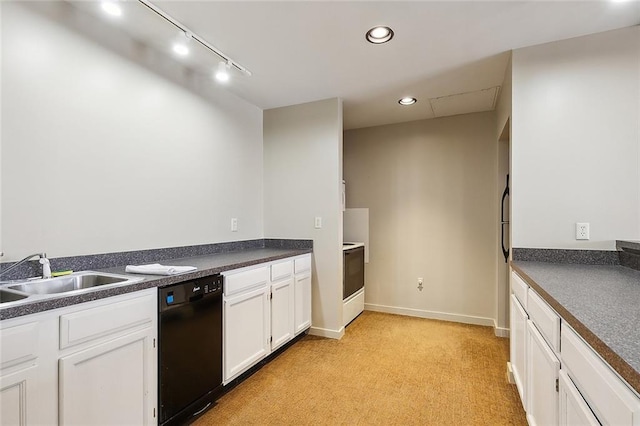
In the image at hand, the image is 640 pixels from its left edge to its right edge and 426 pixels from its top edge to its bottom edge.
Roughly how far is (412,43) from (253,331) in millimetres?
2403

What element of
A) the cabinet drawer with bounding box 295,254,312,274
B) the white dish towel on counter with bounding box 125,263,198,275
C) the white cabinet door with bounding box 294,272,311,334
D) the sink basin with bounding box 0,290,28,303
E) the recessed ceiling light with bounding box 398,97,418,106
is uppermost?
the recessed ceiling light with bounding box 398,97,418,106

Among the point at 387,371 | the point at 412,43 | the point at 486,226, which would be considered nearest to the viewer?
the point at 412,43

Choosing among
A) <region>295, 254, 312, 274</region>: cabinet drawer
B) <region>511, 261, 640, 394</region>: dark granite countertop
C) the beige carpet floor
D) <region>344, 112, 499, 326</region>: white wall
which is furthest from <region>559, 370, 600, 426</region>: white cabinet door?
<region>344, 112, 499, 326</region>: white wall

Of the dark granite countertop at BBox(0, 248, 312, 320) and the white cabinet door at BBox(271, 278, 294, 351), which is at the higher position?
the dark granite countertop at BBox(0, 248, 312, 320)

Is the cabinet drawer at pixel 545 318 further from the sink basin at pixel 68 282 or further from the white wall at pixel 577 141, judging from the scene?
the sink basin at pixel 68 282

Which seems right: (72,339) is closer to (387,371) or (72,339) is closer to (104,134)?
(104,134)

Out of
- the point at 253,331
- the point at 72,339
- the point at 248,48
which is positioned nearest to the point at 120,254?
the point at 72,339

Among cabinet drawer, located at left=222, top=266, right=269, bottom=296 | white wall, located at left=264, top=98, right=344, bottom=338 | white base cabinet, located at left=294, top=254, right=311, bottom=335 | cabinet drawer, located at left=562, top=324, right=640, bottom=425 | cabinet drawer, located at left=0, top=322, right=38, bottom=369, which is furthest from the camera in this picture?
white wall, located at left=264, top=98, right=344, bottom=338

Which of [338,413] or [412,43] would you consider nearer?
[338,413]

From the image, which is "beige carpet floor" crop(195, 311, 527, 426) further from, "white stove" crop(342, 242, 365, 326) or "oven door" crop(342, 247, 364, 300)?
"oven door" crop(342, 247, 364, 300)

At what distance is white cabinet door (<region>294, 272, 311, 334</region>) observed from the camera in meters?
3.02

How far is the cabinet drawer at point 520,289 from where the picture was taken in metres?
1.78

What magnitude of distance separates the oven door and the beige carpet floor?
19.5 inches

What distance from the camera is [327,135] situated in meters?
3.24
